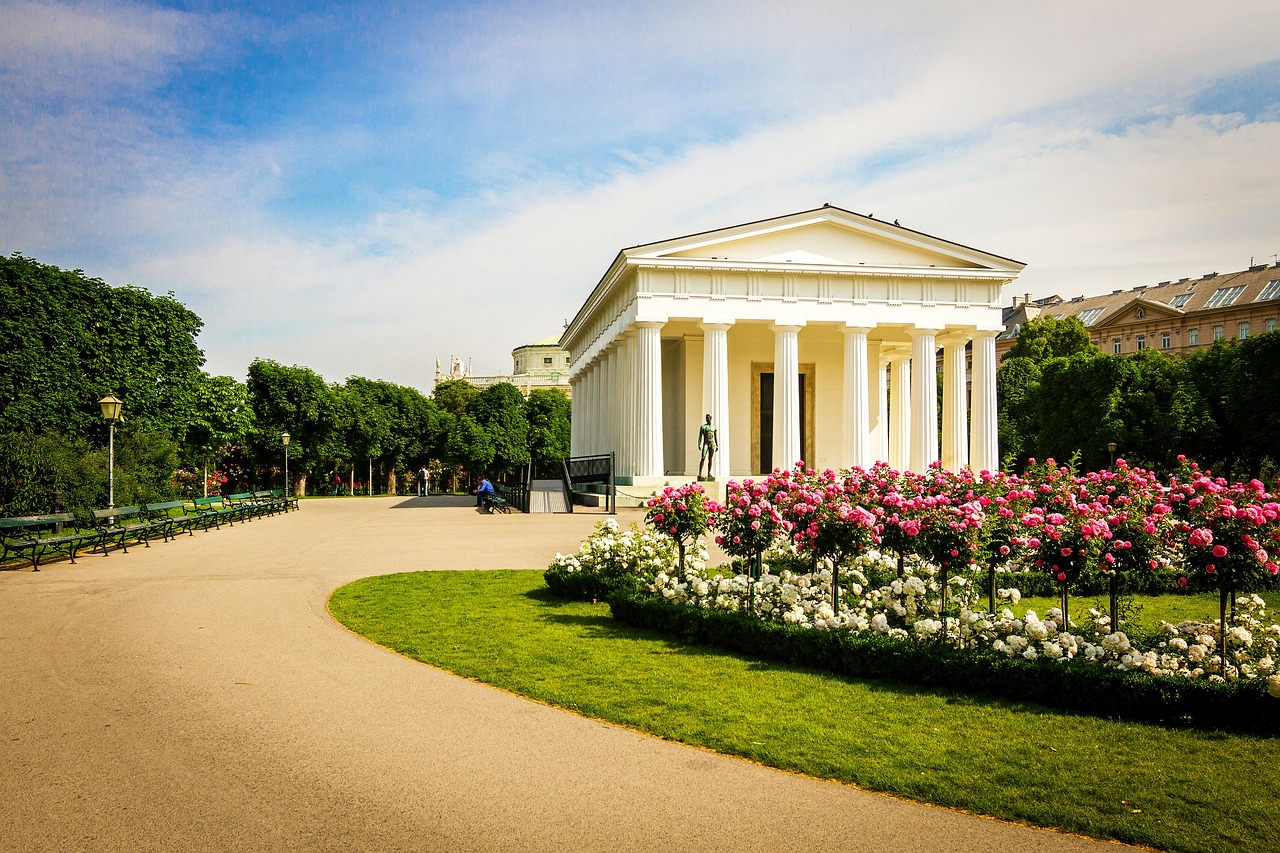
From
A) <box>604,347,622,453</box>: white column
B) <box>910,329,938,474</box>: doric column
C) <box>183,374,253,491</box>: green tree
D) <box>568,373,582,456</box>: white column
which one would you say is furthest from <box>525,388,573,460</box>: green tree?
<box>910,329,938,474</box>: doric column

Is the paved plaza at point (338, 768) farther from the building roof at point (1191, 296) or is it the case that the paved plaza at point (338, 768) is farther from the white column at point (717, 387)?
the building roof at point (1191, 296)

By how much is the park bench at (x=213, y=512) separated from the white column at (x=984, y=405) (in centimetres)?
2869

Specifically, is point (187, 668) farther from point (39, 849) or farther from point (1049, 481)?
point (1049, 481)

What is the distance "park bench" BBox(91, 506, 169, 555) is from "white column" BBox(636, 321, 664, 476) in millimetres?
16858

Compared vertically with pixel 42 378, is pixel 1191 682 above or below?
below

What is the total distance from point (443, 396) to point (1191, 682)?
8899cm

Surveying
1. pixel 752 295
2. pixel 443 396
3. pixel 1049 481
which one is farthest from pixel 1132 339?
pixel 1049 481

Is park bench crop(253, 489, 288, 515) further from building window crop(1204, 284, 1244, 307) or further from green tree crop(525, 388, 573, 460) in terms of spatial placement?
building window crop(1204, 284, 1244, 307)

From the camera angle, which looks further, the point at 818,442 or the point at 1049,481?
the point at 818,442

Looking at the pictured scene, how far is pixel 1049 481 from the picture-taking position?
12.0m

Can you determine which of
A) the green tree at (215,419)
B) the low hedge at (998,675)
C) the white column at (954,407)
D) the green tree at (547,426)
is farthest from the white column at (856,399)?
the green tree at (547,426)

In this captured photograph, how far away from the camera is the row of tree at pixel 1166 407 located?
Answer: 40.1 m

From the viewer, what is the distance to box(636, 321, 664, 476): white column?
110ft

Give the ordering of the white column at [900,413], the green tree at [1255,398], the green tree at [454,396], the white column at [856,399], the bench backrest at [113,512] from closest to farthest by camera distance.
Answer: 1. the bench backrest at [113,512]
2. the white column at [856,399]
3. the green tree at [1255,398]
4. the white column at [900,413]
5. the green tree at [454,396]
